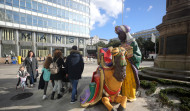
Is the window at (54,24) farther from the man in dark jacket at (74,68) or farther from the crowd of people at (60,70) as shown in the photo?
the man in dark jacket at (74,68)

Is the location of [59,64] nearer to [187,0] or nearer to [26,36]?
[187,0]

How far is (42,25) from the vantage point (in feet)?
83.2

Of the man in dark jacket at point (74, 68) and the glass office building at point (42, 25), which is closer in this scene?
the man in dark jacket at point (74, 68)

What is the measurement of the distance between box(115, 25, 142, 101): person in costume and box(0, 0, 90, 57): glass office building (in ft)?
89.1

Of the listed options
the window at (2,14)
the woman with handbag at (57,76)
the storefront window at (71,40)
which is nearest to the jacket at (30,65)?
the woman with handbag at (57,76)

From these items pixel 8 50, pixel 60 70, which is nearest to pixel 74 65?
pixel 60 70

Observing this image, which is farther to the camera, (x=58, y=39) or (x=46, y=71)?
(x=58, y=39)

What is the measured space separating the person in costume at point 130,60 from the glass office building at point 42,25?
27.2m

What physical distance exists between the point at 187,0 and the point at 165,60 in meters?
3.58

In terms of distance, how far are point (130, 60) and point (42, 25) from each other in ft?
93.0

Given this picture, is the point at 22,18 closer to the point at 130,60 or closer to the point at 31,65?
the point at 31,65

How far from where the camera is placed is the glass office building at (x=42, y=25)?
21609mm

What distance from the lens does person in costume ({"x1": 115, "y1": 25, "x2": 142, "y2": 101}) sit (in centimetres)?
293

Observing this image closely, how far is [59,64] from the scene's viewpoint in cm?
392
